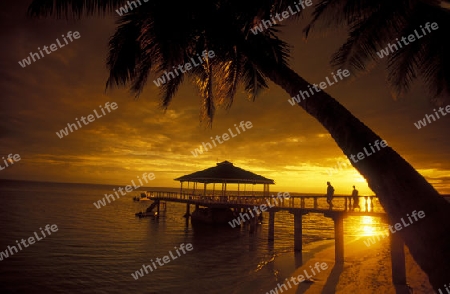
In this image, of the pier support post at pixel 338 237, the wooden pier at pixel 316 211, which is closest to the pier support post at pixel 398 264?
the wooden pier at pixel 316 211

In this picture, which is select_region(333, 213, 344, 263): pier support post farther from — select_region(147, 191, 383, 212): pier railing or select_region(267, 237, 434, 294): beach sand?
select_region(147, 191, 383, 212): pier railing

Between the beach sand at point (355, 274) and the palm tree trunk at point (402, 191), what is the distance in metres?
10.5

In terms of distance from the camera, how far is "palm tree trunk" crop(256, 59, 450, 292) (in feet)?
9.47

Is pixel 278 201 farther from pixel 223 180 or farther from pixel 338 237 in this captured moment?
pixel 223 180

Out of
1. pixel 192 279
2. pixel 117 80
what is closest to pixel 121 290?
pixel 192 279

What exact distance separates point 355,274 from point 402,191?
559 inches

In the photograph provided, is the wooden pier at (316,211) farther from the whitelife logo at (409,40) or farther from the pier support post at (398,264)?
the whitelife logo at (409,40)

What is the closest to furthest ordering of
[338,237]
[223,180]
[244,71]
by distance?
1. [244,71]
2. [338,237]
3. [223,180]

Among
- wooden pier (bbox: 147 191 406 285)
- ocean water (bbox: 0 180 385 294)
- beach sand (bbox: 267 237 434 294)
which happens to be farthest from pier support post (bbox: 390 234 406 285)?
ocean water (bbox: 0 180 385 294)

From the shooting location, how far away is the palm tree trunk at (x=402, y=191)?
2.89 m

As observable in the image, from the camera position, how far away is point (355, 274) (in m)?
15.3

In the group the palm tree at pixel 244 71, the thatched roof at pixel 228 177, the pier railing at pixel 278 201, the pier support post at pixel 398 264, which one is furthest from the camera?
the thatched roof at pixel 228 177

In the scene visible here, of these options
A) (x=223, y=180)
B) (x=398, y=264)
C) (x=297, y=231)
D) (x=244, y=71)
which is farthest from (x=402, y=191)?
(x=223, y=180)

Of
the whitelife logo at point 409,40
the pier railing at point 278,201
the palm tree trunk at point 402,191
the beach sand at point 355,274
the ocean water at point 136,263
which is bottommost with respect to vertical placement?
the beach sand at point 355,274
